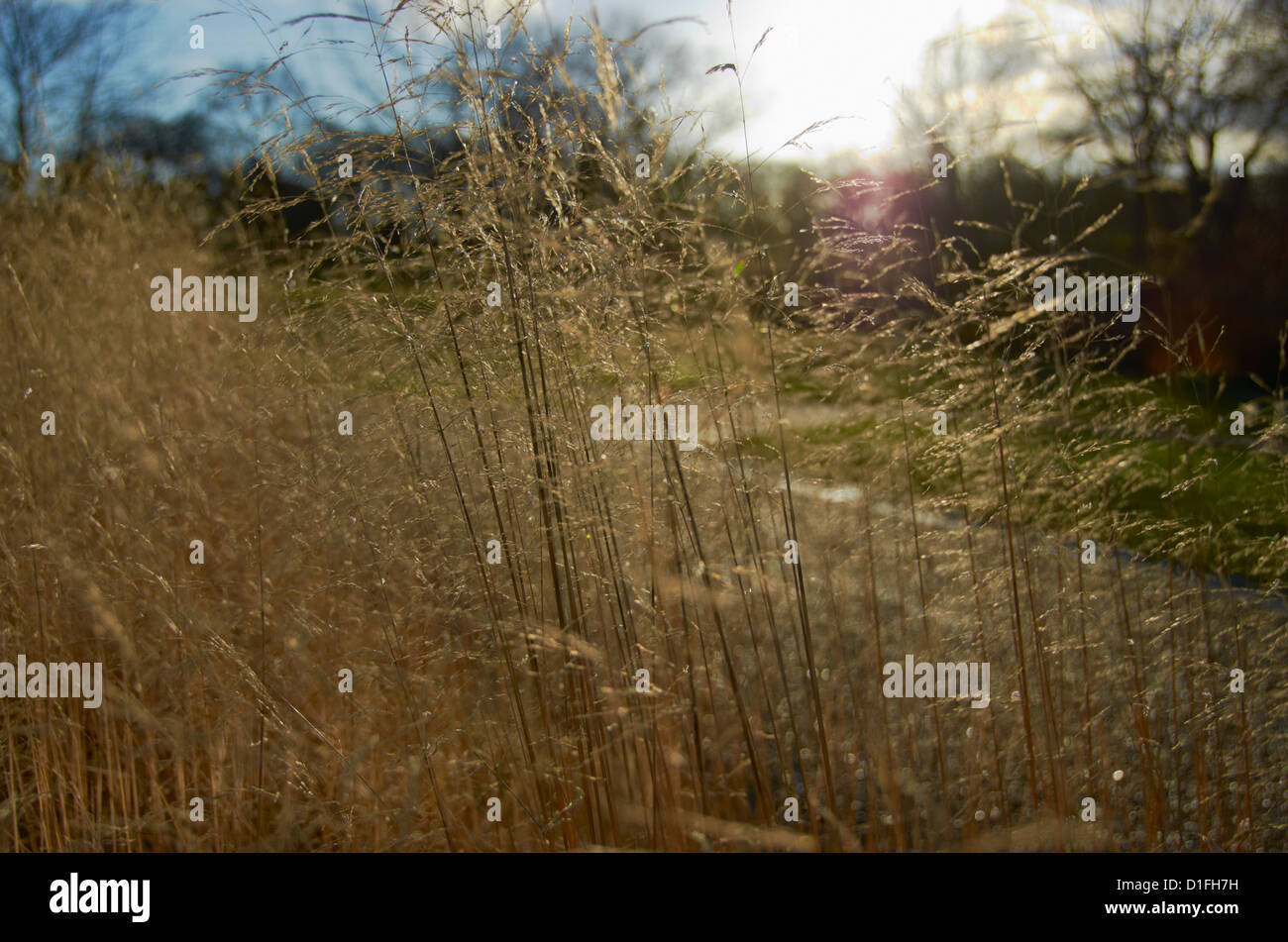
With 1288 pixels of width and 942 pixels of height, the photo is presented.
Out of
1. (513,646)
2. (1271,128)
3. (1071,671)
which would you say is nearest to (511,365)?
(513,646)

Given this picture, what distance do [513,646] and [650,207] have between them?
0.98 m

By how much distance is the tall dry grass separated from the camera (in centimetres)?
180

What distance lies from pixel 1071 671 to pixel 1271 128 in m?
9.51

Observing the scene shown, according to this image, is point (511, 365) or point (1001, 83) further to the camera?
point (1001, 83)

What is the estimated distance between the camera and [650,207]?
1904mm

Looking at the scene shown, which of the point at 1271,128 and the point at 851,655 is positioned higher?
the point at 1271,128

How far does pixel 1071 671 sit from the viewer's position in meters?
2.46

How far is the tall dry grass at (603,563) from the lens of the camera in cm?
180

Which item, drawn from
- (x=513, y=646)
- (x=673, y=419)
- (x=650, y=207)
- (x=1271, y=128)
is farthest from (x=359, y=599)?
(x=1271, y=128)

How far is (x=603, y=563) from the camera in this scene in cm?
191

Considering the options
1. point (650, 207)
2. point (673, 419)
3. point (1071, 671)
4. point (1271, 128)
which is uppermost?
point (1271, 128)

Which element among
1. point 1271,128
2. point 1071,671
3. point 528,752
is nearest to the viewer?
point 528,752
